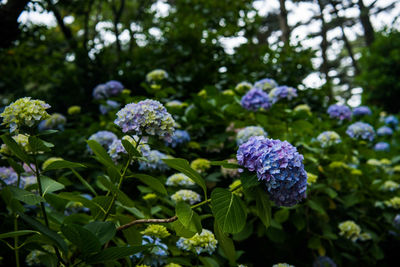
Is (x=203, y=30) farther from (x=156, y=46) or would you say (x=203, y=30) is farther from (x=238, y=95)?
(x=238, y=95)

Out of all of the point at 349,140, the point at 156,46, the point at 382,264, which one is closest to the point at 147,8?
the point at 156,46

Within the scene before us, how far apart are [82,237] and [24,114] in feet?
1.38

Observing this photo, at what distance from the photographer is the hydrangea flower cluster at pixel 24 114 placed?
0.95 meters

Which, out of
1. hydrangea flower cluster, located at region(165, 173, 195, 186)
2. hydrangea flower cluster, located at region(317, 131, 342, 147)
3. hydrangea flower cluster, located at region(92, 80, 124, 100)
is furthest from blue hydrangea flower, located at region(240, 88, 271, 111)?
hydrangea flower cluster, located at region(92, 80, 124, 100)

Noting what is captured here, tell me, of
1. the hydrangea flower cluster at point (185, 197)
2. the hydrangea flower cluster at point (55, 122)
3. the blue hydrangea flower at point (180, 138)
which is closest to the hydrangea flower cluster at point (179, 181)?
the hydrangea flower cluster at point (185, 197)

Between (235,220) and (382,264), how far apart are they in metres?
2.16

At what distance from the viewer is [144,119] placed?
1.04m

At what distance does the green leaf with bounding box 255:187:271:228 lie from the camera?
36.6 inches

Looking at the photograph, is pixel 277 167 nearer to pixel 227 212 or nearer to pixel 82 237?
pixel 227 212

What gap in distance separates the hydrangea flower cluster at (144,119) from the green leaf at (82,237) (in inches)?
14.9

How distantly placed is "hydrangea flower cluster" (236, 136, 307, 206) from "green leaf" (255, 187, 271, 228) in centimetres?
2

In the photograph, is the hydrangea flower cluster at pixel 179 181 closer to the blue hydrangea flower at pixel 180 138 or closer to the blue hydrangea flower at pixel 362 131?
the blue hydrangea flower at pixel 180 138

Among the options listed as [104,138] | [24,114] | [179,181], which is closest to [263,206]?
[24,114]

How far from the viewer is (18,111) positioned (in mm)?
955
